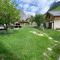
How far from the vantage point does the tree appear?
33.7 metres

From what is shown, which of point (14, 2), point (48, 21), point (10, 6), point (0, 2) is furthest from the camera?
point (48, 21)

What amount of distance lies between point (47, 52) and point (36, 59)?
3.66 meters

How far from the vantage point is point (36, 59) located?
20.0 meters

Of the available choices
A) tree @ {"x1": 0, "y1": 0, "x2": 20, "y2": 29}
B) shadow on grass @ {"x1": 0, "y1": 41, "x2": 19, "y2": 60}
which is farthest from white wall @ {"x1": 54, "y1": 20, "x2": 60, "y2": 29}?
shadow on grass @ {"x1": 0, "y1": 41, "x2": 19, "y2": 60}

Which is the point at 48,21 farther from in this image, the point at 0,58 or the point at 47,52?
the point at 0,58

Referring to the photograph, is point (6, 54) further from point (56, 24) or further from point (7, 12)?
point (56, 24)

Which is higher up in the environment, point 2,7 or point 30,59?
point 2,7

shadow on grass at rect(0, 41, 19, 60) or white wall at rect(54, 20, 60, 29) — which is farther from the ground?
white wall at rect(54, 20, 60, 29)

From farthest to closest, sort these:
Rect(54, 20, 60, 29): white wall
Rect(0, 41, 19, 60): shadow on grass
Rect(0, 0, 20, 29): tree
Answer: Rect(54, 20, 60, 29): white wall → Rect(0, 0, 20, 29): tree → Rect(0, 41, 19, 60): shadow on grass

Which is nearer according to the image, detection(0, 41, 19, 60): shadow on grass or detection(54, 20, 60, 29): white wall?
detection(0, 41, 19, 60): shadow on grass

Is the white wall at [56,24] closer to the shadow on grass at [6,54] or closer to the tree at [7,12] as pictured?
the tree at [7,12]

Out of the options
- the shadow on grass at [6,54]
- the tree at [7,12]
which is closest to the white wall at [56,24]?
the tree at [7,12]

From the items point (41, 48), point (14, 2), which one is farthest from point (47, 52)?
point (14, 2)

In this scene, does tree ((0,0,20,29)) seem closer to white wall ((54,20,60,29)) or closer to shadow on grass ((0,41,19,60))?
shadow on grass ((0,41,19,60))
